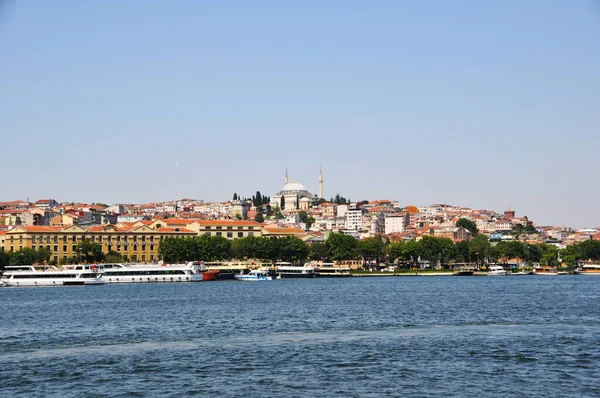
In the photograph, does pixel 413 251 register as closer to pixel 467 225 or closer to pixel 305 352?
pixel 467 225

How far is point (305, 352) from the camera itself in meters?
23.0

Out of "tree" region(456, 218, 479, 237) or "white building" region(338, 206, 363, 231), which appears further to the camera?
"white building" region(338, 206, 363, 231)

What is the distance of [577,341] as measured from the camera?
24625 mm

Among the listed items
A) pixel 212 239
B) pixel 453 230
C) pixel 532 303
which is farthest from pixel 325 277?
pixel 453 230

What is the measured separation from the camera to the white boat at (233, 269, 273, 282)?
81.8 metres

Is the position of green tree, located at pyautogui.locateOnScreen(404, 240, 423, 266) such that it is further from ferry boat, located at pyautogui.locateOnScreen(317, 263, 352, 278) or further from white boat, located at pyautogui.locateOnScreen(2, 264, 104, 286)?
white boat, located at pyautogui.locateOnScreen(2, 264, 104, 286)

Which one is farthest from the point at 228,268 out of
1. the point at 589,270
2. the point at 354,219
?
the point at 354,219

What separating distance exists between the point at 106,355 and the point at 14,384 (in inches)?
153

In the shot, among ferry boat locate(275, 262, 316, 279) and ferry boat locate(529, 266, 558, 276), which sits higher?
ferry boat locate(275, 262, 316, 279)

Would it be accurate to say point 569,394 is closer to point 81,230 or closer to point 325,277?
point 325,277

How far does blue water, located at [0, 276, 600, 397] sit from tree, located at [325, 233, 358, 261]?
66800 mm

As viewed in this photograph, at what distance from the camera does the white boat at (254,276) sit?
81.8 m

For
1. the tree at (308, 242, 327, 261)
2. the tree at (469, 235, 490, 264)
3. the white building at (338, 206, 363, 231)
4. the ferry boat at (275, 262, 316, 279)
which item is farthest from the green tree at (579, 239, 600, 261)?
the white building at (338, 206, 363, 231)

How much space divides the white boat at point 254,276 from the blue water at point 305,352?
143 ft
